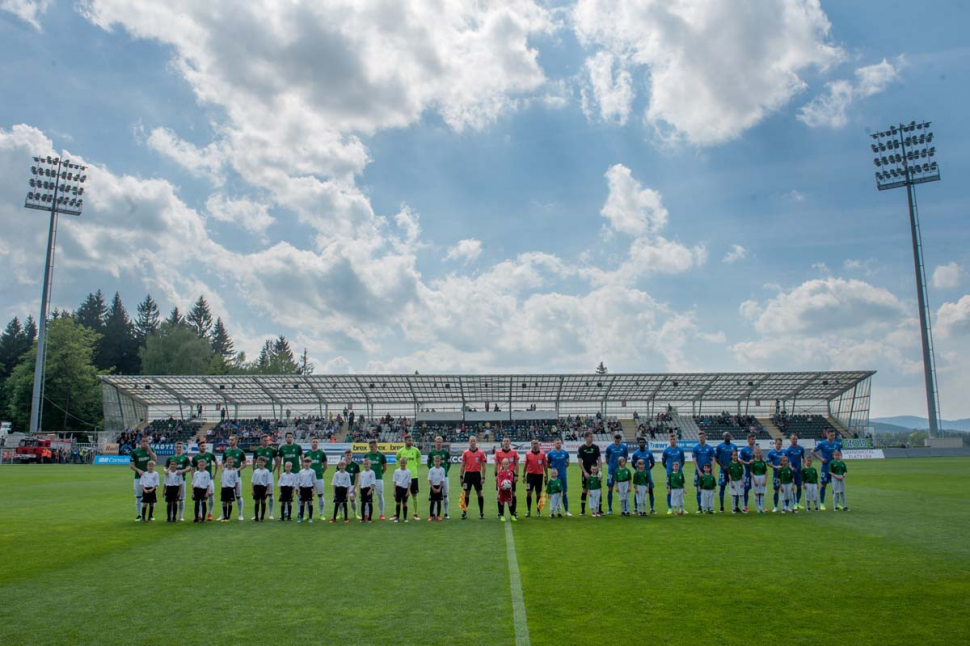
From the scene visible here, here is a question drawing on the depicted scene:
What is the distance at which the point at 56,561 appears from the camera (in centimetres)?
1027

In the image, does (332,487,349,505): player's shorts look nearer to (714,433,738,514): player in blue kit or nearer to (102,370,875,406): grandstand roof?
(714,433,738,514): player in blue kit

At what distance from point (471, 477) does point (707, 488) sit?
5713 mm

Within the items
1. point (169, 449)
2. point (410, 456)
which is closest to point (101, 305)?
point (169, 449)

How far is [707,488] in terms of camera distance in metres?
15.8

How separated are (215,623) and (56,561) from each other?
17.3 ft

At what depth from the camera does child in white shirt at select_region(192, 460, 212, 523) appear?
15086 mm

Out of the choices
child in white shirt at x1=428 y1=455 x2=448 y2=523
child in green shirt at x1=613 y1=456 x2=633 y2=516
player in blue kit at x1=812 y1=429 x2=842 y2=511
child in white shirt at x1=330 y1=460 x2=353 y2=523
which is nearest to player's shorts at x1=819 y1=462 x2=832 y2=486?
player in blue kit at x1=812 y1=429 x2=842 y2=511

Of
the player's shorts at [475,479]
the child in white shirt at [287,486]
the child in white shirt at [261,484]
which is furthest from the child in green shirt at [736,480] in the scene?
the child in white shirt at [261,484]

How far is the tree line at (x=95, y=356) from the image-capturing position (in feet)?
249

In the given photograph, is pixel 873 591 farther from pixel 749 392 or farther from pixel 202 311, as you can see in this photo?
pixel 202 311

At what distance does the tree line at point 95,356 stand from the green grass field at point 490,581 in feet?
235

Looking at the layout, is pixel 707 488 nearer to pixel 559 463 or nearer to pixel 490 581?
pixel 559 463

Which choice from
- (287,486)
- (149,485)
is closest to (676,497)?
(287,486)

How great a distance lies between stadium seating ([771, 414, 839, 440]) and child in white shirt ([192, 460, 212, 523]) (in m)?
53.2
